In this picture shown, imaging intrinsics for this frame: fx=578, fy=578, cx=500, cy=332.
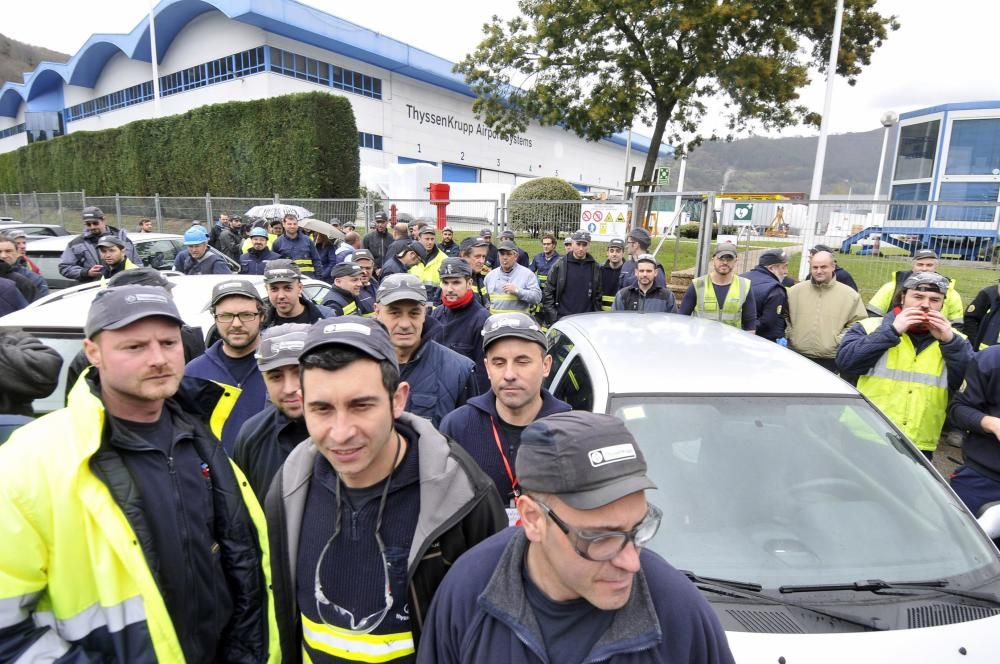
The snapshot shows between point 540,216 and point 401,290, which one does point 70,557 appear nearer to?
point 401,290

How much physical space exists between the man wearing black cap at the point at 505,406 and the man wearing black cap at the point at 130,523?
3.10 ft

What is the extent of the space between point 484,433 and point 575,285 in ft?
15.5

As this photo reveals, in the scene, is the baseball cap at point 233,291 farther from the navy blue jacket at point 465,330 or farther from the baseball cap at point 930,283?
the baseball cap at point 930,283

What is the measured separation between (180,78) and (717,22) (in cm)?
3492

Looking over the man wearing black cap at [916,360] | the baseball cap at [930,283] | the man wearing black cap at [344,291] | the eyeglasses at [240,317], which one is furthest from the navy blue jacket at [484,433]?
the man wearing black cap at [344,291]

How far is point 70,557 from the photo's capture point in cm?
144

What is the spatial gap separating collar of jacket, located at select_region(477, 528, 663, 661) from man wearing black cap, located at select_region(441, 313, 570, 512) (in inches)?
45.5

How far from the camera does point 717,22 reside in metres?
14.3

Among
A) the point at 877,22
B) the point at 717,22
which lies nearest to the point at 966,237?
the point at 717,22

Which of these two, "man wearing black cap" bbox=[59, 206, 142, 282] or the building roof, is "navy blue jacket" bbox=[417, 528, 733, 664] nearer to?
"man wearing black cap" bbox=[59, 206, 142, 282]

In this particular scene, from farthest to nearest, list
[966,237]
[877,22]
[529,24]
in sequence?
1. [529,24]
2. [877,22]
3. [966,237]

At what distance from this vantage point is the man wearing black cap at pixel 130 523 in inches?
55.3

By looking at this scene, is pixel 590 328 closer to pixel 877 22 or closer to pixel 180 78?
pixel 877 22

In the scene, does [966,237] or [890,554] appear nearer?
[890,554]
